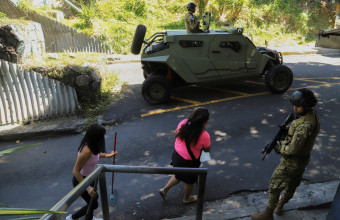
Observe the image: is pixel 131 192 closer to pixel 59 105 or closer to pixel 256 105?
pixel 59 105

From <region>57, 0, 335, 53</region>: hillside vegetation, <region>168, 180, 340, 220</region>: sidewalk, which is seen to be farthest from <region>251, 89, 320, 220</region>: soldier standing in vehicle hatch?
<region>57, 0, 335, 53</region>: hillside vegetation

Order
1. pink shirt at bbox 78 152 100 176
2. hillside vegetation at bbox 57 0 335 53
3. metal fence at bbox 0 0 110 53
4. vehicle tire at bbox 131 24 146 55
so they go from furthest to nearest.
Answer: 1. hillside vegetation at bbox 57 0 335 53
2. metal fence at bbox 0 0 110 53
3. vehicle tire at bbox 131 24 146 55
4. pink shirt at bbox 78 152 100 176

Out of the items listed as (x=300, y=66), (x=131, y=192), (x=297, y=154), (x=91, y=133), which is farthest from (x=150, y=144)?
(x=300, y=66)

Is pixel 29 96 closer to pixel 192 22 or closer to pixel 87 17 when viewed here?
pixel 192 22

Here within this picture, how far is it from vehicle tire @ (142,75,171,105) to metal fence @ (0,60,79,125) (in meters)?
1.81

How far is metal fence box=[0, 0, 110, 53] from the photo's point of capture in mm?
12203

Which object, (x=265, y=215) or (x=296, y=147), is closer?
(x=296, y=147)

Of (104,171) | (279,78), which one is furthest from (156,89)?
(104,171)

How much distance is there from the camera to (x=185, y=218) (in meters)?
3.52

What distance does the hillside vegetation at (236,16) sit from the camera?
47.3 ft

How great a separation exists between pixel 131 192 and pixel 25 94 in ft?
12.6

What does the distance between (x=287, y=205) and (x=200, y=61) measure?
4256 millimetres

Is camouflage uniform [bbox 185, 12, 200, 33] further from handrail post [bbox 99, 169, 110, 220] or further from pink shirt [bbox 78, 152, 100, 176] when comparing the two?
handrail post [bbox 99, 169, 110, 220]

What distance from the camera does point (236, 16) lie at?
15.9 m
